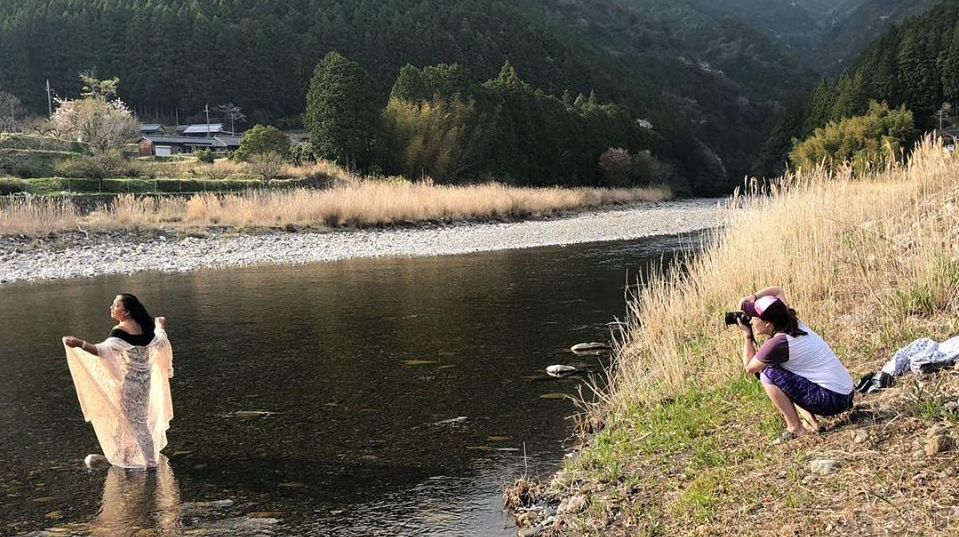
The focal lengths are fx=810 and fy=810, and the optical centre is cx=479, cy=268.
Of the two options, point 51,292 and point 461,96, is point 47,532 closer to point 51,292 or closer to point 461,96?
point 51,292

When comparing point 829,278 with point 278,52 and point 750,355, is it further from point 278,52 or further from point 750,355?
point 278,52

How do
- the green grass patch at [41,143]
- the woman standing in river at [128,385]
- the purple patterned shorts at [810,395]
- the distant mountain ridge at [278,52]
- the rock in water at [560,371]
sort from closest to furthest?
the purple patterned shorts at [810,395] → the woman standing in river at [128,385] → the rock in water at [560,371] → the green grass patch at [41,143] → the distant mountain ridge at [278,52]

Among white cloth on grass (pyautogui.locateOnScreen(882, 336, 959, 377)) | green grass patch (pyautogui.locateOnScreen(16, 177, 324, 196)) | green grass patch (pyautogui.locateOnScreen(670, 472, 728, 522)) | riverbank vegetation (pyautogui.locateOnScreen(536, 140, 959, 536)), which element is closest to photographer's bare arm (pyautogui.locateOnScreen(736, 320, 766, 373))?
riverbank vegetation (pyautogui.locateOnScreen(536, 140, 959, 536))

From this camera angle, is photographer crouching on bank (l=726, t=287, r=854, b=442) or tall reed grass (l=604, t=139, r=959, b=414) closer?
photographer crouching on bank (l=726, t=287, r=854, b=442)

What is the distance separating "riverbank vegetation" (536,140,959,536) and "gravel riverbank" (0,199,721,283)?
1205 cm

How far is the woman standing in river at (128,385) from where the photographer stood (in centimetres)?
658

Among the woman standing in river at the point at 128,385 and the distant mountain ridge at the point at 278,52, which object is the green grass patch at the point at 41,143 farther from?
the woman standing in river at the point at 128,385

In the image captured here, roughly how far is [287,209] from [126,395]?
27.2m

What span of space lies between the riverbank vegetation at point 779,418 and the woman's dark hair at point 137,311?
3.62 metres

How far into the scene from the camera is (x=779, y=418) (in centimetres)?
576

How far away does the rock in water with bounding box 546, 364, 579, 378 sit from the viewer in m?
9.92

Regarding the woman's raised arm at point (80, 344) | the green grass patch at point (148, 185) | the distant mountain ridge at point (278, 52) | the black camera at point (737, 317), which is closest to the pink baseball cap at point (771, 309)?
the black camera at point (737, 317)

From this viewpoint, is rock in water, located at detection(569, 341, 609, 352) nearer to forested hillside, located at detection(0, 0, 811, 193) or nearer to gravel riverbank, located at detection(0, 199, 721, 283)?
gravel riverbank, located at detection(0, 199, 721, 283)

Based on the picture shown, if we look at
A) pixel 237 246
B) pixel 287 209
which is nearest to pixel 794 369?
pixel 237 246
